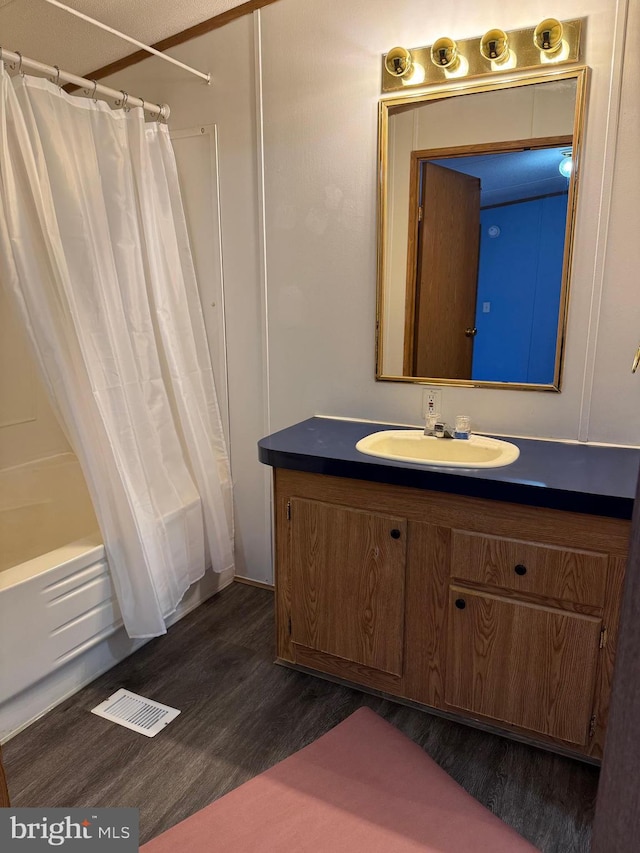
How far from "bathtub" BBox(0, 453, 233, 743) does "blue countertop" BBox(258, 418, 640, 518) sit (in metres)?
0.77

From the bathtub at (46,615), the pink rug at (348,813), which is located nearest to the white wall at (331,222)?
the bathtub at (46,615)

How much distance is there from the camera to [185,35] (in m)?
2.47

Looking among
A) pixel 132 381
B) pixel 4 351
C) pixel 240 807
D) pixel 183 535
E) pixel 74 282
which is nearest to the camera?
pixel 240 807

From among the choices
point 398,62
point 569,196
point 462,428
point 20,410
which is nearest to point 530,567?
point 462,428

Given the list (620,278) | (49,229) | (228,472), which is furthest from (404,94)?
(228,472)

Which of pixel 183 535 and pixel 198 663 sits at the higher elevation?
pixel 183 535

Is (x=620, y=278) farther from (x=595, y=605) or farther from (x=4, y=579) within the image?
(x=4, y=579)

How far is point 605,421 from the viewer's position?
79.4 inches

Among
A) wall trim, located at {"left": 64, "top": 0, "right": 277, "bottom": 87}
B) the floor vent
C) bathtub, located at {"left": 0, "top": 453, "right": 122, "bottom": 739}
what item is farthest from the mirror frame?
the floor vent

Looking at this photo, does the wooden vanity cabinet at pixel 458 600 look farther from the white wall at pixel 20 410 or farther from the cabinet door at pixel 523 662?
the white wall at pixel 20 410

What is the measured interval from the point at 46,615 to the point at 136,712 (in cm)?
45

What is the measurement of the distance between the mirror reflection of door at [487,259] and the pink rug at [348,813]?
4.30 ft

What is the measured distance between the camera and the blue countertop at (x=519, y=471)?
1.60 m

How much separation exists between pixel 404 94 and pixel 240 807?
91.0 inches
